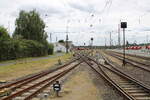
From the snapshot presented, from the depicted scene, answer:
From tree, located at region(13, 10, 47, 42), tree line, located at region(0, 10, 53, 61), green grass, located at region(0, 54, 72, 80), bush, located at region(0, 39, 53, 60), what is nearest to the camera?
green grass, located at region(0, 54, 72, 80)

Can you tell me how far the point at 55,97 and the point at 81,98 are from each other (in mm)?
1201

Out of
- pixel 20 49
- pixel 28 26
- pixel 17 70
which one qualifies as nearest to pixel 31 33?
pixel 28 26

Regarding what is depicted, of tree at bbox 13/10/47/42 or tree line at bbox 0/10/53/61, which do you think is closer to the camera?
tree line at bbox 0/10/53/61

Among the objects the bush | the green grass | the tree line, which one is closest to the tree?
the tree line

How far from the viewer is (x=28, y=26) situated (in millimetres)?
68438

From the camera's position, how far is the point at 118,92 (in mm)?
12391

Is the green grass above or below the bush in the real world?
below

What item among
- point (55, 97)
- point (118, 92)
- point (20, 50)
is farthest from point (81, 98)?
point (20, 50)

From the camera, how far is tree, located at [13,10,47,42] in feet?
224

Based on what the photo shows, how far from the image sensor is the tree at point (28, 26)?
68188 millimetres

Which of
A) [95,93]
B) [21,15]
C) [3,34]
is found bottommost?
[95,93]

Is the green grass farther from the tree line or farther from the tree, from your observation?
the tree

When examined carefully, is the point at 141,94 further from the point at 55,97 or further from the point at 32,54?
the point at 32,54

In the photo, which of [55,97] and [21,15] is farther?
[21,15]
